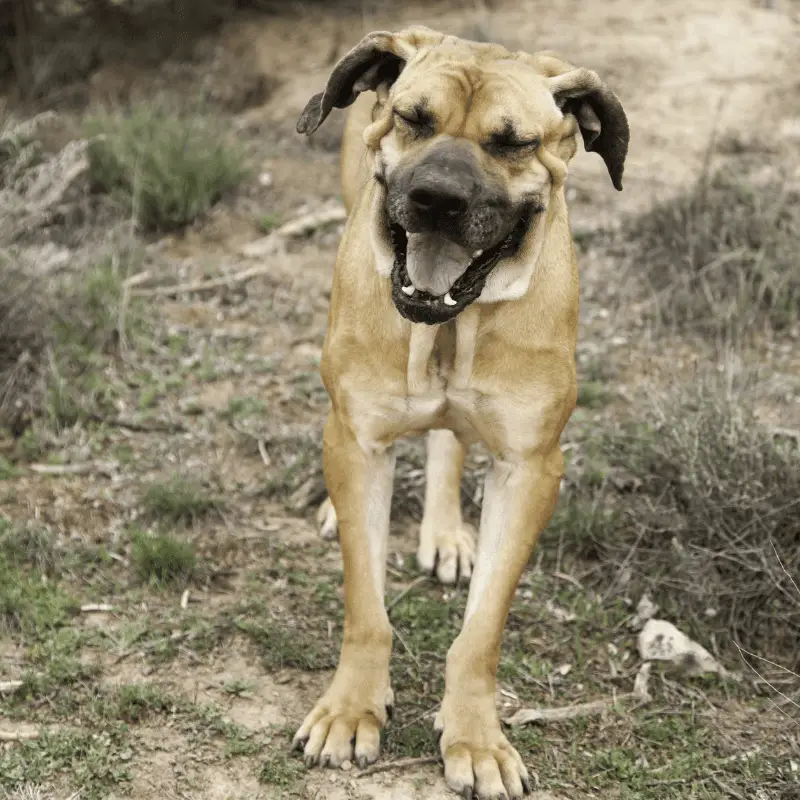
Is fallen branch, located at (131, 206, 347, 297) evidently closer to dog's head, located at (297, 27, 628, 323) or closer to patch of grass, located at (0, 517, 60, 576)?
patch of grass, located at (0, 517, 60, 576)

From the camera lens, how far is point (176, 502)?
13.0 ft

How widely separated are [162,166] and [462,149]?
3283mm

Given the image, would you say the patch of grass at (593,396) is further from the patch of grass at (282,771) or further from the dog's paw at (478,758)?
the patch of grass at (282,771)

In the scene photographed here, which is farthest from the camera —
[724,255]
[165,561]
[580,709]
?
[724,255]

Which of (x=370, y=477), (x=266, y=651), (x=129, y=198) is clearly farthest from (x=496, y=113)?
(x=129, y=198)

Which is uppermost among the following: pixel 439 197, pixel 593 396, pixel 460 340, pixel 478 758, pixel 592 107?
pixel 592 107

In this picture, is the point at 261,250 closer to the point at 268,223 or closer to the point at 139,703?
the point at 268,223

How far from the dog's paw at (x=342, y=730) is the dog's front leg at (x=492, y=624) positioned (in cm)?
17

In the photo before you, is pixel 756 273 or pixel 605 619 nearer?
pixel 605 619

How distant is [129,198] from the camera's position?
5664 mm

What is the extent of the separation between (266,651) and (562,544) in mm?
1031

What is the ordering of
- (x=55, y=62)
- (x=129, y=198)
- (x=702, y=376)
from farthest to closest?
(x=55, y=62), (x=129, y=198), (x=702, y=376)

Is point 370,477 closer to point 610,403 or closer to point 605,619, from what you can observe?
point 605,619

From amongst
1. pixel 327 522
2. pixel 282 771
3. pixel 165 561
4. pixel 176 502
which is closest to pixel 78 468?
pixel 176 502
